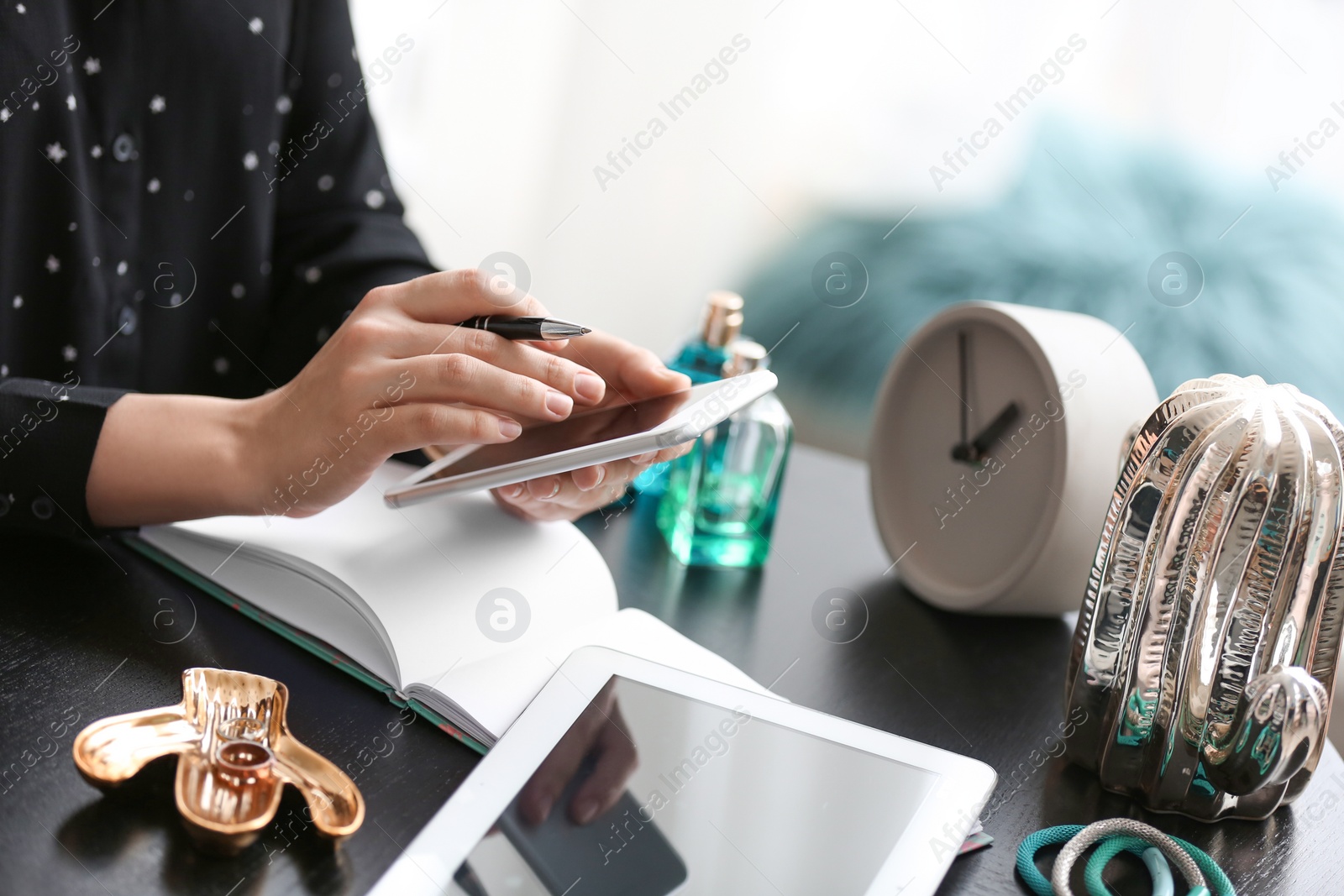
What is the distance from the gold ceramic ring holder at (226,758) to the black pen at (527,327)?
28cm

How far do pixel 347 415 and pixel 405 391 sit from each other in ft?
0.14

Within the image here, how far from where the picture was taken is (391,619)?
2.00ft

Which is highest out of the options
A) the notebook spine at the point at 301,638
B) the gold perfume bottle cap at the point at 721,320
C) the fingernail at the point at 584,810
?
the gold perfume bottle cap at the point at 721,320

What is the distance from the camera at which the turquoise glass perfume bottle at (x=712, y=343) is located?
34.6 inches

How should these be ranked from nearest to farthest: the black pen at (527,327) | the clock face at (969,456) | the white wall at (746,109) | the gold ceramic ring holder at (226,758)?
the gold ceramic ring holder at (226,758) → the black pen at (527,327) → the clock face at (969,456) → the white wall at (746,109)

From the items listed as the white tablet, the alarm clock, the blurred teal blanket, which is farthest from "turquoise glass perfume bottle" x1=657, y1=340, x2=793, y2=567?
the blurred teal blanket

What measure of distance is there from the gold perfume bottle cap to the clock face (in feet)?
0.49

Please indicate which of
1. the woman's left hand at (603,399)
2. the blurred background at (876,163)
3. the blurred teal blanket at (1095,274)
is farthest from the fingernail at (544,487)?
the blurred teal blanket at (1095,274)

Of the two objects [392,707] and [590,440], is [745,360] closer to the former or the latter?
[590,440]

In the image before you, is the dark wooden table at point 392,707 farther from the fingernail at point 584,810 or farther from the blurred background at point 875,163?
the blurred background at point 875,163

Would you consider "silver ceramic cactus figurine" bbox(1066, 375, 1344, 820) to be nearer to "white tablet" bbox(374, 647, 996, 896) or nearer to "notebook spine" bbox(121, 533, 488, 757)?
"white tablet" bbox(374, 647, 996, 896)

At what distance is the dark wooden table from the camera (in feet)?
1.50

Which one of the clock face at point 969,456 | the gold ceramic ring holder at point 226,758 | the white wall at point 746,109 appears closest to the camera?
the gold ceramic ring holder at point 226,758

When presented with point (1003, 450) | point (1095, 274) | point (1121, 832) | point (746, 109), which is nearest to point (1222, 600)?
point (1121, 832)
